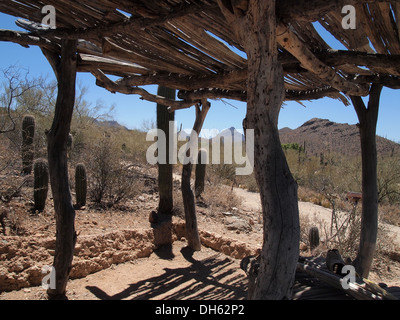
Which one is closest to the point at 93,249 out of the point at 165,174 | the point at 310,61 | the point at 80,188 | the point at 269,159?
the point at 80,188

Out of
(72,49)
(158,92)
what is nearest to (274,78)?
(72,49)

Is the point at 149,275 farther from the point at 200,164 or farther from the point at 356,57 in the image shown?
the point at 200,164

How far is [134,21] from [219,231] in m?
Result: 5.09

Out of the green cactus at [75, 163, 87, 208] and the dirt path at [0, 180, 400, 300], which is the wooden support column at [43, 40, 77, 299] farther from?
the green cactus at [75, 163, 87, 208]

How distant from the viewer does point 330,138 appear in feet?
126

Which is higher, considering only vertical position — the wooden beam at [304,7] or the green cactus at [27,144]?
the wooden beam at [304,7]

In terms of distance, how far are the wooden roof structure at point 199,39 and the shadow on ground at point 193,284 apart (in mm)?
2866

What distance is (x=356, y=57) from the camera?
302 centimetres

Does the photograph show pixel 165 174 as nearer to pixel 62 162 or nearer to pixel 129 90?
pixel 129 90

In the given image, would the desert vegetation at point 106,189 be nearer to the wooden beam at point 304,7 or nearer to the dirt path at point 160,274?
the dirt path at point 160,274

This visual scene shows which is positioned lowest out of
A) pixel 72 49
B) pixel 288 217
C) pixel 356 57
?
pixel 288 217

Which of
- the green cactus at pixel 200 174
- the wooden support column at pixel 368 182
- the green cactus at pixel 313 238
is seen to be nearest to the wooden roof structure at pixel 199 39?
the wooden support column at pixel 368 182

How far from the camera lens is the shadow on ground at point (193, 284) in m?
4.42

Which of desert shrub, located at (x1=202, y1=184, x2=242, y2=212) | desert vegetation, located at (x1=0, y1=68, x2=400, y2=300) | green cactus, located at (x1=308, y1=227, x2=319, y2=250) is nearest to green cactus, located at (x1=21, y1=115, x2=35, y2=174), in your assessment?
desert vegetation, located at (x1=0, y1=68, x2=400, y2=300)
